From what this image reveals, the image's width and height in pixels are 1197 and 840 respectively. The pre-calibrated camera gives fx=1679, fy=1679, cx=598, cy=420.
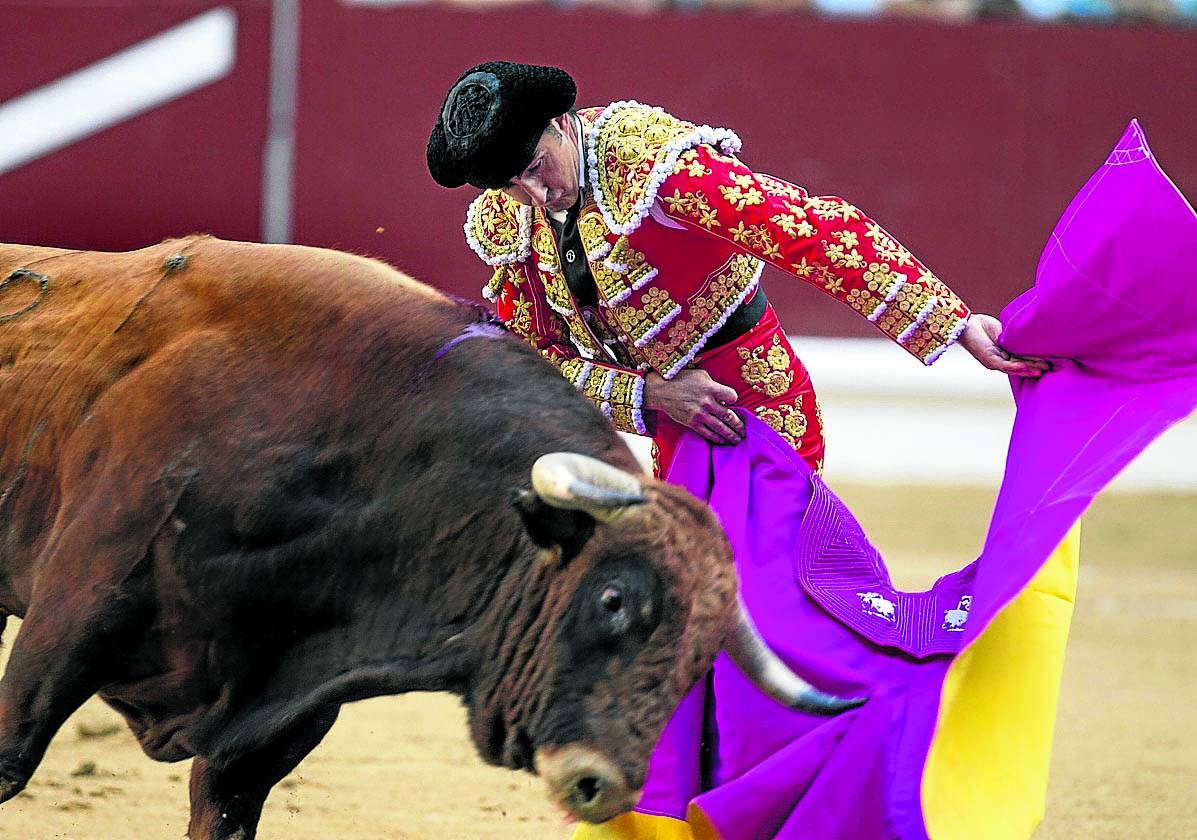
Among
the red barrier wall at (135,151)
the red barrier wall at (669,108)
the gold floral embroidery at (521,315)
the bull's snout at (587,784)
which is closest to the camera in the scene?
the bull's snout at (587,784)

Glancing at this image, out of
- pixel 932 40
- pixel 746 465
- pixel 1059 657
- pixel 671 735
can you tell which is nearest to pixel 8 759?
pixel 671 735

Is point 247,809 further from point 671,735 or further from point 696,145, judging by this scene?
point 696,145

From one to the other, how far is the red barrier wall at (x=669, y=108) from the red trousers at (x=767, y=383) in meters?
4.67

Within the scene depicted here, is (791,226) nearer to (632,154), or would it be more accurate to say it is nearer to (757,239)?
(757,239)

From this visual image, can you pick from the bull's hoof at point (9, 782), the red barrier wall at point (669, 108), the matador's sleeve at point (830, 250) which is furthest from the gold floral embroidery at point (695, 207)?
the red barrier wall at point (669, 108)

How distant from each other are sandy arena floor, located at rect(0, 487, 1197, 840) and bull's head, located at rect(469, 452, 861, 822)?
1.24 m

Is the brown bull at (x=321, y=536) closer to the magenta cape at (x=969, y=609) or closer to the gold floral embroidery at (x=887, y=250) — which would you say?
the magenta cape at (x=969, y=609)

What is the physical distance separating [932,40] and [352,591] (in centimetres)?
584

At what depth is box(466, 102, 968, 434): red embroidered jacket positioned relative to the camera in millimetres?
2373

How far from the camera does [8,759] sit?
7.47 ft

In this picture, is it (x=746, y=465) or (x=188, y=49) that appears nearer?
(x=746, y=465)

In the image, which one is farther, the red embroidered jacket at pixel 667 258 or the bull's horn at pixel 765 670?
the red embroidered jacket at pixel 667 258

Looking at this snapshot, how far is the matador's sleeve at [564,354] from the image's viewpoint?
2.60 m

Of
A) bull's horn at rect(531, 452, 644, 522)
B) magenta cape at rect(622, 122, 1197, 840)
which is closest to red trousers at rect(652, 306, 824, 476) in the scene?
magenta cape at rect(622, 122, 1197, 840)
